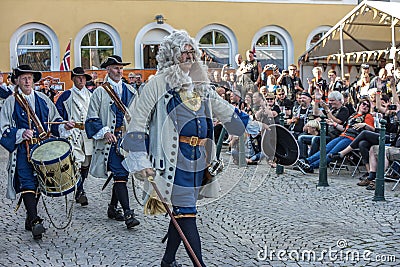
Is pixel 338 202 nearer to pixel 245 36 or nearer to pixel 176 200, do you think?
pixel 176 200

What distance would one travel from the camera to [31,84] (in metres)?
6.61

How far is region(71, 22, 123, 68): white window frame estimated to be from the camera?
79.8 feet

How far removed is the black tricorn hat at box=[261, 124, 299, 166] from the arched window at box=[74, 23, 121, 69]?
19929mm

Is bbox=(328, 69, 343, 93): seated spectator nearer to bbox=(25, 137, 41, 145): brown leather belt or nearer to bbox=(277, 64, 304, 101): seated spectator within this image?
bbox=(277, 64, 304, 101): seated spectator

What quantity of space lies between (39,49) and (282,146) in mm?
20533

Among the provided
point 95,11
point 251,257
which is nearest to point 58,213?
point 251,257

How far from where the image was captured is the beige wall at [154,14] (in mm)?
23688

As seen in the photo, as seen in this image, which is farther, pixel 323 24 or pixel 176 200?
pixel 323 24

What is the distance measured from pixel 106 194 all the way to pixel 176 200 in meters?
4.34

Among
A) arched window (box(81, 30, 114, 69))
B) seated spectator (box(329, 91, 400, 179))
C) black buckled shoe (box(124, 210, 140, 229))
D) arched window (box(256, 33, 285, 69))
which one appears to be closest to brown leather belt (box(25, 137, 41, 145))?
black buckled shoe (box(124, 210, 140, 229))

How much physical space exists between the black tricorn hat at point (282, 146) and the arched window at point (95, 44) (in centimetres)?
1993

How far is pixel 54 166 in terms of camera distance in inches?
240

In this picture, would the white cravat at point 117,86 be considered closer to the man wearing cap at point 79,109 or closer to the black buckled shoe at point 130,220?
the black buckled shoe at point 130,220

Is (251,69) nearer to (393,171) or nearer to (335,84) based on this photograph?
(335,84)
